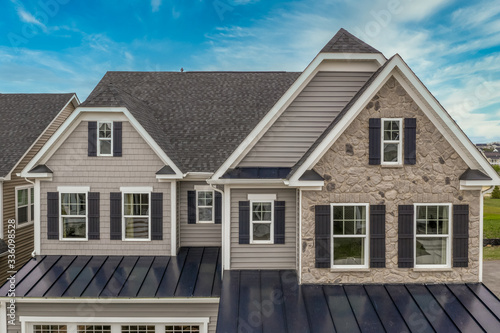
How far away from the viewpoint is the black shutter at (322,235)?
8531 mm

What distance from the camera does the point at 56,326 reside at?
9.35 m

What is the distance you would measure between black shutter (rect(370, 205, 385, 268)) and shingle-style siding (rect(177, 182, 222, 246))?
237 inches

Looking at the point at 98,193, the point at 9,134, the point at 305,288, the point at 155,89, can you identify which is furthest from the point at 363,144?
the point at 9,134

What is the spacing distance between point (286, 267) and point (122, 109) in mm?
8067

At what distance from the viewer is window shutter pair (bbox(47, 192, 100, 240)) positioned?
10.9m

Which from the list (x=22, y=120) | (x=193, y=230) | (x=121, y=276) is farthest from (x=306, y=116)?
(x=22, y=120)

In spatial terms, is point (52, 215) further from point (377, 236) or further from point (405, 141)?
point (405, 141)

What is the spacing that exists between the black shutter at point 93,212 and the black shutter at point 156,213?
6.75ft

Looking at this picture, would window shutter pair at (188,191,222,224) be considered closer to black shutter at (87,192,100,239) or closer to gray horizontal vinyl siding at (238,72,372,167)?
gray horizontal vinyl siding at (238,72,372,167)

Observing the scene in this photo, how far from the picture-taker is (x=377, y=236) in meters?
8.53

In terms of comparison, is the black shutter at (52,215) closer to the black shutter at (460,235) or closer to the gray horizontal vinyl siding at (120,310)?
the gray horizontal vinyl siding at (120,310)

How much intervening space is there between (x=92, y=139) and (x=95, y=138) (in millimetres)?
107

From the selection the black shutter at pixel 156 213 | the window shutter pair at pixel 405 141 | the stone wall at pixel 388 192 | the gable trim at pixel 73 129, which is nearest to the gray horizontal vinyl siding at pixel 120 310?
the black shutter at pixel 156 213

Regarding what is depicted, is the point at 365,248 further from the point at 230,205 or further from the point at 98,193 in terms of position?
the point at 98,193
